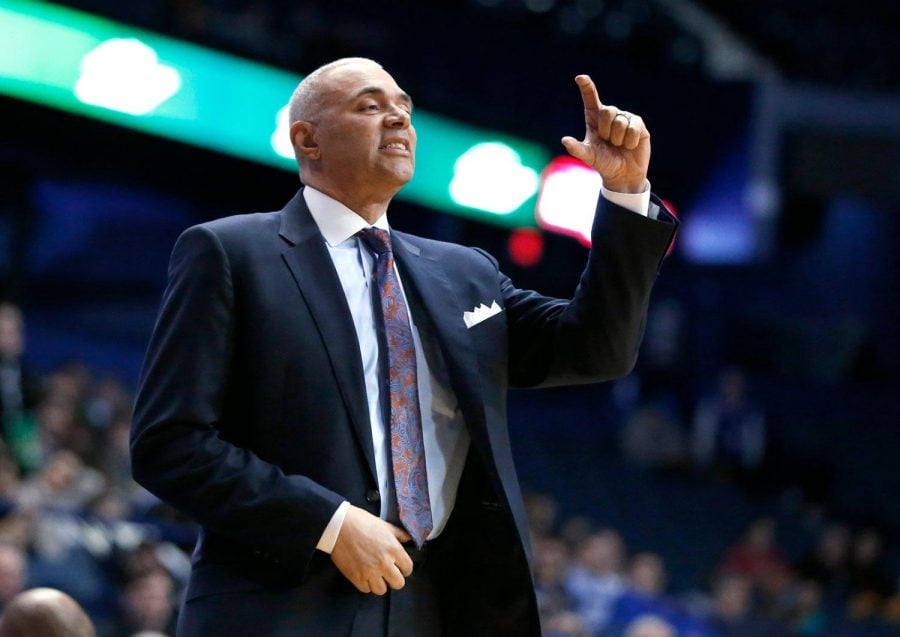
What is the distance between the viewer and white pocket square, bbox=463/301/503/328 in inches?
98.7

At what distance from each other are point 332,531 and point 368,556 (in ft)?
0.22

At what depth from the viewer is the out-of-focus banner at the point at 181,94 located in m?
8.65

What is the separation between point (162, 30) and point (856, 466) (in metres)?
8.18

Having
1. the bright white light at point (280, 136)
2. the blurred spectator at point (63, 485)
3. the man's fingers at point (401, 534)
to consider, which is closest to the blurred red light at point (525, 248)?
the bright white light at point (280, 136)

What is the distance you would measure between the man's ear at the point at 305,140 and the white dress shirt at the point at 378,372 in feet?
0.21

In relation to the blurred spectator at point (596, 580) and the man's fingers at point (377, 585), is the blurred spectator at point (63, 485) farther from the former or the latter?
the man's fingers at point (377, 585)

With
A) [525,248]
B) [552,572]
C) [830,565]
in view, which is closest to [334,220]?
[552,572]

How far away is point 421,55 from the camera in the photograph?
12.5m

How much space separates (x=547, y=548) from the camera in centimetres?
862

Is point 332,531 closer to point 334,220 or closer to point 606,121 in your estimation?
point 334,220

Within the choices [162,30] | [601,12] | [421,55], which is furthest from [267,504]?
[601,12]

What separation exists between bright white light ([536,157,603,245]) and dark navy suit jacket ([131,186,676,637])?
9.63 meters

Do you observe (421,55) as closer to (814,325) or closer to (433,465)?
(814,325)

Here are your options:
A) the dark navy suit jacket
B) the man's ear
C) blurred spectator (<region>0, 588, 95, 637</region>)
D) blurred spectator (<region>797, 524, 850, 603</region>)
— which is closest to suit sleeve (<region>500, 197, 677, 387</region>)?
the dark navy suit jacket
